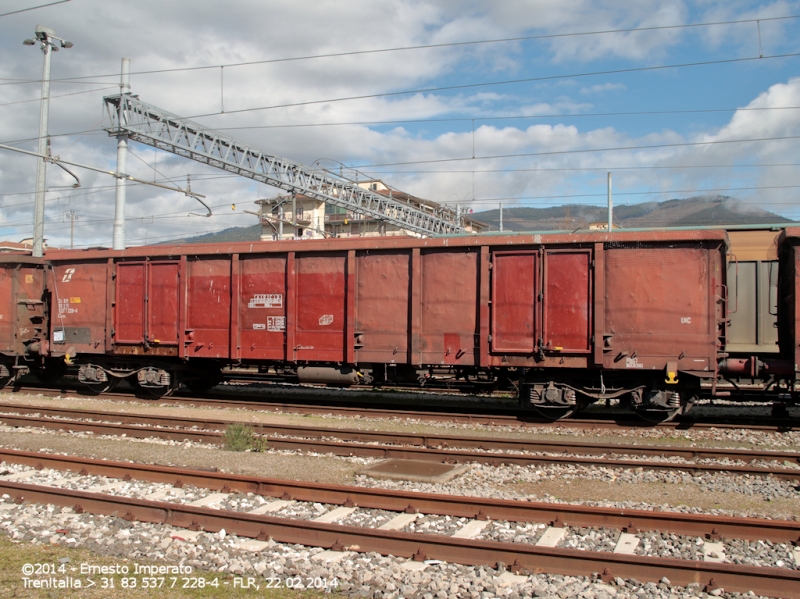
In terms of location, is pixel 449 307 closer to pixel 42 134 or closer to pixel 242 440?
pixel 242 440

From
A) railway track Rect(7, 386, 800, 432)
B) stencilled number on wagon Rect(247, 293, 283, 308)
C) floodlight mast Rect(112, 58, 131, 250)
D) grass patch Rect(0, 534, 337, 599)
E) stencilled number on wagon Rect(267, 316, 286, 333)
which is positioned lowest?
grass patch Rect(0, 534, 337, 599)

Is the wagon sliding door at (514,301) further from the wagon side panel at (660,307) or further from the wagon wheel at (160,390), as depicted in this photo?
the wagon wheel at (160,390)

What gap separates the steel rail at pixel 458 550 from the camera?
4832 mm

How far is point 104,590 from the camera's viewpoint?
15.9ft

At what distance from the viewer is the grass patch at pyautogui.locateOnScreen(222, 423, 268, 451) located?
32.4ft

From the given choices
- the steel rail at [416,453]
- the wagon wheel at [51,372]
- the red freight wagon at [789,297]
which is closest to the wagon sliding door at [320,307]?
the steel rail at [416,453]

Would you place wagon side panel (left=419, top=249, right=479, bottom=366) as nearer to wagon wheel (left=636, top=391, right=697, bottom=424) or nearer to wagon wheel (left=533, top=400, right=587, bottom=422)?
wagon wheel (left=533, top=400, right=587, bottom=422)

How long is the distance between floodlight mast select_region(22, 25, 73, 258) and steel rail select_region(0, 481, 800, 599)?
58.6 feet

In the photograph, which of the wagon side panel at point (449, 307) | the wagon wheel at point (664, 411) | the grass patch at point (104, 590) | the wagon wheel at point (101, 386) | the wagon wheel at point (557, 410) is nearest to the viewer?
the grass patch at point (104, 590)

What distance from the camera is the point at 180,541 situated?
19.3 ft

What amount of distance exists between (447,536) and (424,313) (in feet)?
23.4

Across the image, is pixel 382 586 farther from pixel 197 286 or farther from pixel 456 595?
pixel 197 286

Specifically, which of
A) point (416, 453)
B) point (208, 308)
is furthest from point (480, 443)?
point (208, 308)

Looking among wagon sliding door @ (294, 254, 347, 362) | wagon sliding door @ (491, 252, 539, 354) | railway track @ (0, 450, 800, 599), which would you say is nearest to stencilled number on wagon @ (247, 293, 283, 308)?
wagon sliding door @ (294, 254, 347, 362)
